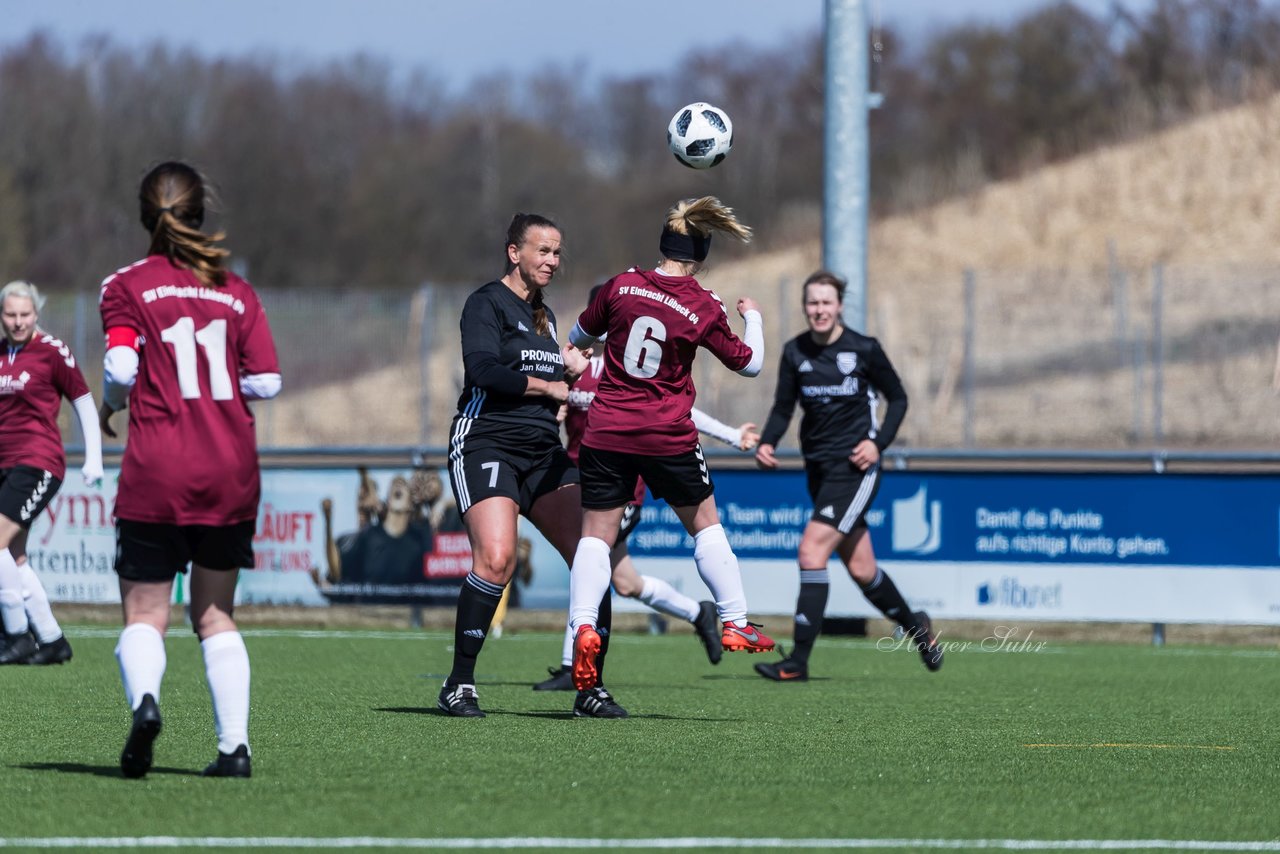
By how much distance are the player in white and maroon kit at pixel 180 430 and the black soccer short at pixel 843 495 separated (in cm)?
507

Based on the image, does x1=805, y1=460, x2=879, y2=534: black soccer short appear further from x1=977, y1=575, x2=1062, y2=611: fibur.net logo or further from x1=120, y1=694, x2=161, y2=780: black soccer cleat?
x1=120, y1=694, x2=161, y2=780: black soccer cleat

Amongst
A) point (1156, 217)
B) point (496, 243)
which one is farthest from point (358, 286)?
point (1156, 217)

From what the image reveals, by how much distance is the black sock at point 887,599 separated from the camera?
34.7ft

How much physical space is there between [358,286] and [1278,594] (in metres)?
52.6

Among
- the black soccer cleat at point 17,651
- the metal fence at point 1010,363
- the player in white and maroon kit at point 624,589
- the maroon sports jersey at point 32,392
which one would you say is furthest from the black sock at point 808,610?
the metal fence at point 1010,363

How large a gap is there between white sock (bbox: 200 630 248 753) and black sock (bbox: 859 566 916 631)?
532 cm

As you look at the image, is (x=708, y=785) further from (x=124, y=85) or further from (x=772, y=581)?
(x=124, y=85)

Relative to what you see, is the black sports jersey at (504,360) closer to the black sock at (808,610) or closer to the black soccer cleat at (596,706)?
the black soccer cleat at (596,706)

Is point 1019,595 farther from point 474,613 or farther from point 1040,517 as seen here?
point 474,613

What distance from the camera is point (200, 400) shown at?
18.5 feet

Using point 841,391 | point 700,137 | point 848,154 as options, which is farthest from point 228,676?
point 848,154

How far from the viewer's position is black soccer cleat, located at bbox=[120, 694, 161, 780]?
5609 mm

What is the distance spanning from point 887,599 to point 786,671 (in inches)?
29.6

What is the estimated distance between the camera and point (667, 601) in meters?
9.95
